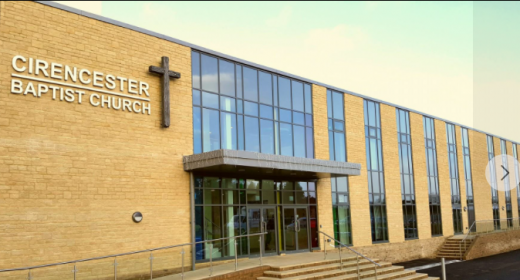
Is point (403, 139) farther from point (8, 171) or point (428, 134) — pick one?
point (8, 171)

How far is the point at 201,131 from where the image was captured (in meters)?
15.9

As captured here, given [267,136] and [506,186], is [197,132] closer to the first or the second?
[267,136]

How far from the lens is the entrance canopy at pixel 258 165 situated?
14117 millimetres

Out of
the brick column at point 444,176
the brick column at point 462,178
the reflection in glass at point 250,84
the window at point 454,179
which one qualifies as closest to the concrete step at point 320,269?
the reflection in glass at point 250,84

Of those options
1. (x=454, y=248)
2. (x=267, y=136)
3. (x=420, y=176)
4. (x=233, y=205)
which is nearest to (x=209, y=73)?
(x=267, y=136)

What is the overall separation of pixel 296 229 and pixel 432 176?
13.4 metres

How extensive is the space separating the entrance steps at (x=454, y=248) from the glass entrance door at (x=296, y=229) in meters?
11.2

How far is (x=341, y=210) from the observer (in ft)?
70.3

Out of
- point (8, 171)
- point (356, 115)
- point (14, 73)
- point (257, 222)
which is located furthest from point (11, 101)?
point (356, 115)

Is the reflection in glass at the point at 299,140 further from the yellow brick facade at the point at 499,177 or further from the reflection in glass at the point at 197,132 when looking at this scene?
the yellow brick facade at the point at 499,177

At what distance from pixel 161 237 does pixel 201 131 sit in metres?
3.73

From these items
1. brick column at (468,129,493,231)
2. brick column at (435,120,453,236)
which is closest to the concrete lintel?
brick column at (435,120,453,236)

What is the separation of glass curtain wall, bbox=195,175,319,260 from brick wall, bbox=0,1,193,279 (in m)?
0.67

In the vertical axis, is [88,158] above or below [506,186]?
above
